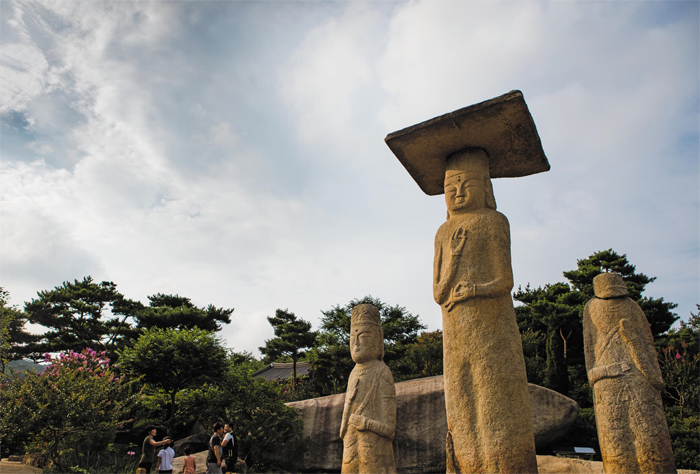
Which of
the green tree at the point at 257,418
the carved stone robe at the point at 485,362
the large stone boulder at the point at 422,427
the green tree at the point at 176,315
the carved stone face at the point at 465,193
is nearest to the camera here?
the carved stone robe at the point at 485,362

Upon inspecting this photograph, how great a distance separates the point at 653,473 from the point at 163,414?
627 inches

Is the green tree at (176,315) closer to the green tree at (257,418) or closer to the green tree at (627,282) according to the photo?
the green tree at (257,418)

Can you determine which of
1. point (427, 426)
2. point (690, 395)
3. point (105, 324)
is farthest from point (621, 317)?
point (105, 324)

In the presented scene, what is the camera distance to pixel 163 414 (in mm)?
16328

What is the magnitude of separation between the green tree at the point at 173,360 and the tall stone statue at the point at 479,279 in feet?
40.4

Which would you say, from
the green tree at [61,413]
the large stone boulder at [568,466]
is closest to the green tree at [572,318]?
the large stone boulder at [568,466]

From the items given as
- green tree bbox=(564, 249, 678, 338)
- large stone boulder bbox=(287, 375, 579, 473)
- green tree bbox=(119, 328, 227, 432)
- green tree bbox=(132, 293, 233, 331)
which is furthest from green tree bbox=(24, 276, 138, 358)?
green tree bbox=(564, 249, 678, 338)

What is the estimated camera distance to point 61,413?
406 inches

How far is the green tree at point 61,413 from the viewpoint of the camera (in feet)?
32.7

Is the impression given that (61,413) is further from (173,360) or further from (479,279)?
(479,279)

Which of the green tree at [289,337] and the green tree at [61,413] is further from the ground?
the green tree at [289,337]

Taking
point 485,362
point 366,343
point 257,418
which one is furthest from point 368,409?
point 257,418

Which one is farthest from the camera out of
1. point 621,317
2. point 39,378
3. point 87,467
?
point 87,467

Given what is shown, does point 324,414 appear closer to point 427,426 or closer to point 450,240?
point 427,426
